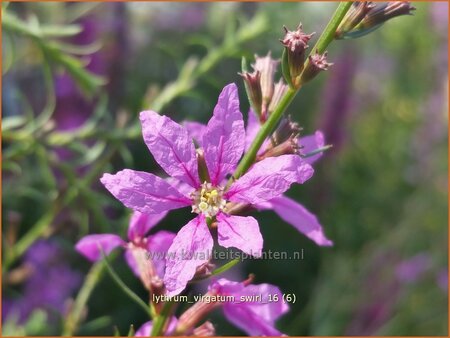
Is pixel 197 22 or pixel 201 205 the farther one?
pixel 197 22

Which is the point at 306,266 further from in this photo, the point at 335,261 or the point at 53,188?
the point at 53,188

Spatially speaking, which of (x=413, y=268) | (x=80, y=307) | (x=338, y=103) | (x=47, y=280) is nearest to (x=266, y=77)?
(x=80, y=307)

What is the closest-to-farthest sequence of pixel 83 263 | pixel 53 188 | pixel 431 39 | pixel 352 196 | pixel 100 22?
pixel 53 188, pixel 83 263, pixel 100 22, pixel 352 196, pixel 431 39

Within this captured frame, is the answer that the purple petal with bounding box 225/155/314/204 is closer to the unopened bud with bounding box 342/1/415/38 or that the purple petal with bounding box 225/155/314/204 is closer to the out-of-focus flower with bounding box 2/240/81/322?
the unopened bud with bounding box 342/1/415/38

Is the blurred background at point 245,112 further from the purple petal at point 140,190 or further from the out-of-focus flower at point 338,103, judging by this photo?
the purple petal at point 140,190

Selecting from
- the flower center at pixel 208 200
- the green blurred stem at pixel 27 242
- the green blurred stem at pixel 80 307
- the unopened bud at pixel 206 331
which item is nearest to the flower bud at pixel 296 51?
the flower center at pixel 208 200

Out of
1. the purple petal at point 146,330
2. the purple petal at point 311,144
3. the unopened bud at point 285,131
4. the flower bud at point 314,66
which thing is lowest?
the purple petal at point 146,330

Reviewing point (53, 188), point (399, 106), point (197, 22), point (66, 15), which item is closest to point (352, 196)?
point (399, 106)
